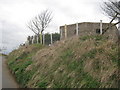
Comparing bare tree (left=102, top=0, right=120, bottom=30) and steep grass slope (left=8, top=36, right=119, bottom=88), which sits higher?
bare tree (left=102, top=0, right=120, bottom=30)

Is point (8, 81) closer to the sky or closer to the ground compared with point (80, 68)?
closer to the ground

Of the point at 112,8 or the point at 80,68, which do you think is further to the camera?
the point at 112,8

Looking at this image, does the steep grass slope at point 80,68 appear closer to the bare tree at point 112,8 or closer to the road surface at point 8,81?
the road surface at point 8,81

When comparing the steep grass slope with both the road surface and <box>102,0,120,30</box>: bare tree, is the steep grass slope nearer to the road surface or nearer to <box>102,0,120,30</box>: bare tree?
the road surface

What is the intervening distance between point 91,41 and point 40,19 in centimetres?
1957

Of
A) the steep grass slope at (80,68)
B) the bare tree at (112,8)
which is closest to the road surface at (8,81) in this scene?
the steep grass slope at (80,68)

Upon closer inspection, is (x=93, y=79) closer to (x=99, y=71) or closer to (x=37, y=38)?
(x=99, y=71)

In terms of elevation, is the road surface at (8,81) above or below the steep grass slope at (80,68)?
below

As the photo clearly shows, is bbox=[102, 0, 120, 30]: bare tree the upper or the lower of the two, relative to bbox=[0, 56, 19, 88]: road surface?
upper

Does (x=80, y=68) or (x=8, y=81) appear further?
(x=8, y=81)

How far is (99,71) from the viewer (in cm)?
550

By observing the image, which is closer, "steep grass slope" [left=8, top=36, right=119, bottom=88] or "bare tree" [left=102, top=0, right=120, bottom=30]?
"steep grass slope" [left=8, top=36, right=119, bottom=88]

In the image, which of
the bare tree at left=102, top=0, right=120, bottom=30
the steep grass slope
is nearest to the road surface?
the steep grass slope

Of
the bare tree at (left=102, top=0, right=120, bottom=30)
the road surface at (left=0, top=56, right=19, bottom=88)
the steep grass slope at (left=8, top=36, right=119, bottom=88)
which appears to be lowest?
the road surface at (left=0, top=56, right=19, bottom=88)
